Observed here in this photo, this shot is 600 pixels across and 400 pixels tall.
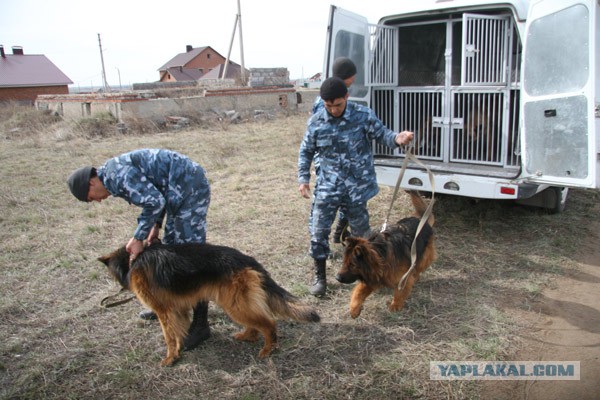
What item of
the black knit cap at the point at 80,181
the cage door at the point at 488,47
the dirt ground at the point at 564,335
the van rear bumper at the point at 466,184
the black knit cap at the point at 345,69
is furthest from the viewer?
the cage door at the point at 488,47

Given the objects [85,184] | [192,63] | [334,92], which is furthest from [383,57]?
[192,63]

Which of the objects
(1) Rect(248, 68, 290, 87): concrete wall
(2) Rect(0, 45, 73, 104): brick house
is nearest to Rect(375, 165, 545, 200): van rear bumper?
(1) Rect(248, 68, 290, 87): concrete wall

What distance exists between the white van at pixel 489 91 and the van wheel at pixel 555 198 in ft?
0.04

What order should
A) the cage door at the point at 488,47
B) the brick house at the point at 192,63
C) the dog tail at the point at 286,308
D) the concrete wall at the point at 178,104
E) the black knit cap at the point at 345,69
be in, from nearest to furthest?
the dog tail at the point at 286,308, the black knit cap at the point at 345,69, the cage door at the point at 488,47, the concrete wall at the point at 178,104, the brick house at the point at 192,63

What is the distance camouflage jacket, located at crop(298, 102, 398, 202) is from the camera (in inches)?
146

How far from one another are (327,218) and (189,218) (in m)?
1.22

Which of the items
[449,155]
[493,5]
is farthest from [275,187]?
[493,5]

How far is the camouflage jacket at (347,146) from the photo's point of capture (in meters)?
3.71

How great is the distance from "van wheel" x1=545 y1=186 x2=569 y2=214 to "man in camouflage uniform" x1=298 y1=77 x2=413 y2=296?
305 centimetres

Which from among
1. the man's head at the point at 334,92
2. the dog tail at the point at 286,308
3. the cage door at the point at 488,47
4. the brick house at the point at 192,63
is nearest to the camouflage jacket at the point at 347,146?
the man's head at the point at 334,92

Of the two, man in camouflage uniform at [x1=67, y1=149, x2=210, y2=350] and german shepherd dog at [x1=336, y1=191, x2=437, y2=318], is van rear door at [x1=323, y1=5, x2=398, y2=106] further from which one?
man in camouflage uniform at [x1=67, y1=149, x2=210, y2=350]

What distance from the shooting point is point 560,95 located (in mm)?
3842

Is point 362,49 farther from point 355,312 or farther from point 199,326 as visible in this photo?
point 199,326

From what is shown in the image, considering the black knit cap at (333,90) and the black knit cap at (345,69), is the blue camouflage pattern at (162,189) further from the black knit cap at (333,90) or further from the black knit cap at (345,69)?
the black knit cap at (345,69)
